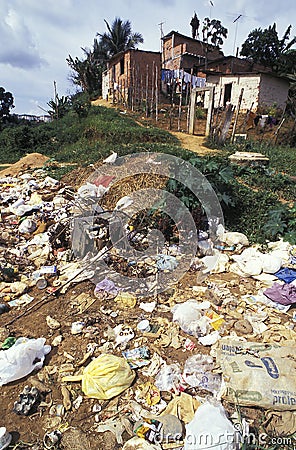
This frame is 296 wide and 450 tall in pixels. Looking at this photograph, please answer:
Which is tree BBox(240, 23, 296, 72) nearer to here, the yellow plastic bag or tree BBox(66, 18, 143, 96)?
tree BBox(66, 18, 143, 96)

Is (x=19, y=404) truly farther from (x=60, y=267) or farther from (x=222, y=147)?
(x=222, y=147)

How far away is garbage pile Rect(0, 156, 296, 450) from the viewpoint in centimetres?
160

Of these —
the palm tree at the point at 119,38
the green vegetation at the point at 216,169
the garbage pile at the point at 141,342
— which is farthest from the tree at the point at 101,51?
the garbage pile at the point at 141,342

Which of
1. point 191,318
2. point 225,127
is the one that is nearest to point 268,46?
point 225,127

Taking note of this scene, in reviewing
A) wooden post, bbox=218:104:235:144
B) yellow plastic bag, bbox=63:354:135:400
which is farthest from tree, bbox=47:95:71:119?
yellow plastic bag, bbox=63:354:135:400

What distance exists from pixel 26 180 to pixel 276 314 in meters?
5.09

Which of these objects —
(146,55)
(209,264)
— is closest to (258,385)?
(209,264)

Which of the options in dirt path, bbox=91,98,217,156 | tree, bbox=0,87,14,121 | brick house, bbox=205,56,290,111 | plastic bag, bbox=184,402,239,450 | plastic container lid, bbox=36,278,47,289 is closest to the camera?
plastic bag, bbox=184,402,239,450

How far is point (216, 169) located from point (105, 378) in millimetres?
2916

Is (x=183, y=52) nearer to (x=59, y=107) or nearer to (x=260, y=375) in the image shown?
(x=59, y=107)

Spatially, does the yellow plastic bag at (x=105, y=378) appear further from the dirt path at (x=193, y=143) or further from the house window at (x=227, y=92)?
the house window at (x=227, y=92)

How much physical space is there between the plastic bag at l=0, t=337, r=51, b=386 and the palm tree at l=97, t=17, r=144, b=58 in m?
23.8

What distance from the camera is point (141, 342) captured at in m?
2.19

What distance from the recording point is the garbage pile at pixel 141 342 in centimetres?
160
